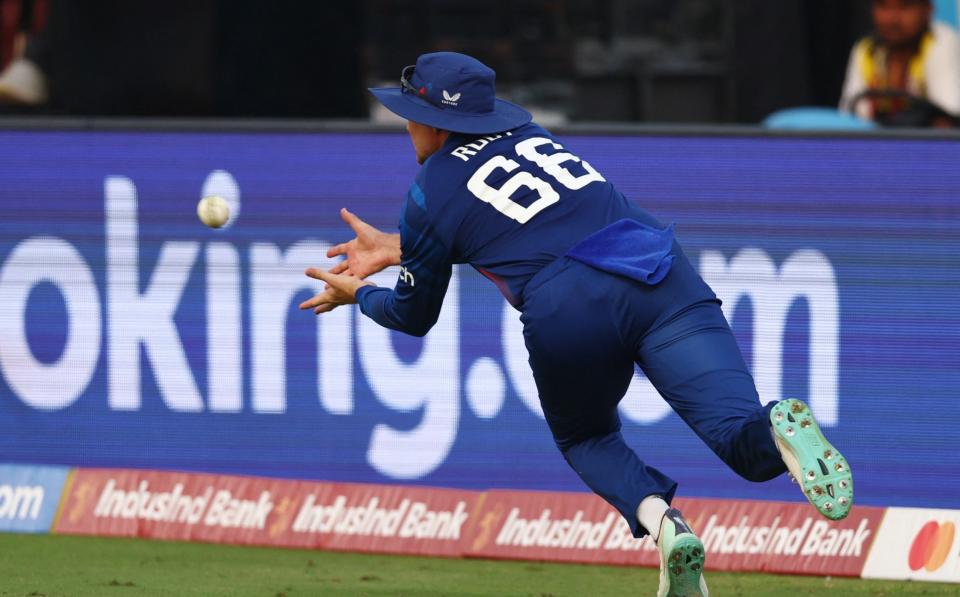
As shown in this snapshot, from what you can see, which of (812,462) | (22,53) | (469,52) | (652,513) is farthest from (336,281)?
(22,53)

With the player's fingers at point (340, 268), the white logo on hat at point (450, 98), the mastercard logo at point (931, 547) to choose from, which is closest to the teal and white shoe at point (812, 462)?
the white logo on hat at point (450, 98)

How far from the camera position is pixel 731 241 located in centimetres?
723

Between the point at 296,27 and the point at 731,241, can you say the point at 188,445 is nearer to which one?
the point at 731,241

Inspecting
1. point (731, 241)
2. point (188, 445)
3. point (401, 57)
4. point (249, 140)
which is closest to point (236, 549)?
point (188, 445)

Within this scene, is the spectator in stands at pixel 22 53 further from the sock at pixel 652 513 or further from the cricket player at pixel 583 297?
the sock at pixel 652 513

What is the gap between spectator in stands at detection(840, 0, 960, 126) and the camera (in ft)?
30.2

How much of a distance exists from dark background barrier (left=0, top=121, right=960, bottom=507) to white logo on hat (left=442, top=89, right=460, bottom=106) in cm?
200

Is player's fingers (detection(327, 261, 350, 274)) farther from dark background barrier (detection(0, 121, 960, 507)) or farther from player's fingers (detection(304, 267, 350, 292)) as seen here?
dark background barrier (detection(0, 121, 960, 507))

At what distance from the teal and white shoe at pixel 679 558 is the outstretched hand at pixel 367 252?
1.33 metres

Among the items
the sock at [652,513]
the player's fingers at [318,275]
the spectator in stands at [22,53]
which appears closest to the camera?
the sock at [652,513]

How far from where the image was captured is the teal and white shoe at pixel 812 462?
15.6 ft

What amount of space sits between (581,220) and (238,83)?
23.1 ft

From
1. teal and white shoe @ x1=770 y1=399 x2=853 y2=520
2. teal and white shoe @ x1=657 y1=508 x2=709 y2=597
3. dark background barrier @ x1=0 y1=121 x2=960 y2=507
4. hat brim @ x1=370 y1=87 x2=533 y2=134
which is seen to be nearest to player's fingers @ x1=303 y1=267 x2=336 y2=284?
hat brim @ x1=370 y1=87 x2=533 y2=134

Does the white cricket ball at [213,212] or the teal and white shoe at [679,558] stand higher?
the white cricket ball at [213,212]
